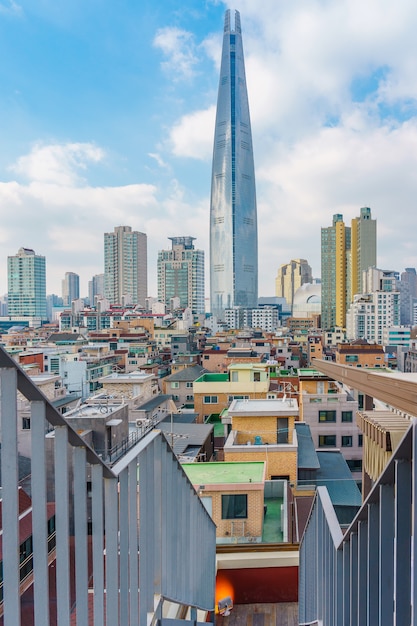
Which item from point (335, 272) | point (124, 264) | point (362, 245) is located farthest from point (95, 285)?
point (362, 245)

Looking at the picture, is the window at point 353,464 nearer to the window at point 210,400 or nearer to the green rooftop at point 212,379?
the window at point 210,400

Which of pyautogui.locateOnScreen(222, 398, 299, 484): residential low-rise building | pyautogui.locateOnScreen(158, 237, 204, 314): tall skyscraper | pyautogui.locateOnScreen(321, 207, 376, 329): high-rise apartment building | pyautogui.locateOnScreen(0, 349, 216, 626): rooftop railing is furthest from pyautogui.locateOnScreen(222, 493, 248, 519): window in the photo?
pyautogui.locateOnScreen(158, 237, 204, 314): tall skyscraper

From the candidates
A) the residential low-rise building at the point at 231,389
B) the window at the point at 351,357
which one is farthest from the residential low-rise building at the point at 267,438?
the window at the point at 351,357

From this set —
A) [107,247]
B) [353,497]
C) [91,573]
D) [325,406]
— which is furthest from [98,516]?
[107,247]

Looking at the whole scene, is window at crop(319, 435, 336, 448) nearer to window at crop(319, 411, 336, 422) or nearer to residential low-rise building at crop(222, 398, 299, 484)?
window at crop(319, 411, 336, 422)

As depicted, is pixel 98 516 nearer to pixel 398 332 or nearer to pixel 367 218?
pixel 398 332
